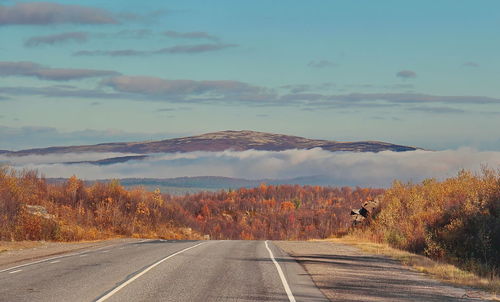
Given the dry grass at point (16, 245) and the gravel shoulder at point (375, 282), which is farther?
the dry grass at point (16, 245)

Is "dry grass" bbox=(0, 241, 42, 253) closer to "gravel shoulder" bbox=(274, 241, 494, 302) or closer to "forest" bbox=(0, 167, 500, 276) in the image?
"forest" bbox=(0, 167, 500, 276)

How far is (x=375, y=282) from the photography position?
17.0 metres

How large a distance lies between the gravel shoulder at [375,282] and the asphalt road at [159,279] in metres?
0.55

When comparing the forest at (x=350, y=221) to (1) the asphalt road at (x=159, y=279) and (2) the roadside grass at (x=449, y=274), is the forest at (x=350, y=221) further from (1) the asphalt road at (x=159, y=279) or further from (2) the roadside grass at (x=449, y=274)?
(1) the asphalt road at (x=159, y=279)

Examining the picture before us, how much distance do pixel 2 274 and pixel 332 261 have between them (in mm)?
11473

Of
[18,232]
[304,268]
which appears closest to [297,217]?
[18,232]

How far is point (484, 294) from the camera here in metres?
15.3

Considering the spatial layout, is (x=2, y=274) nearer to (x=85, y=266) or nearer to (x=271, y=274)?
(x=85, y=266)

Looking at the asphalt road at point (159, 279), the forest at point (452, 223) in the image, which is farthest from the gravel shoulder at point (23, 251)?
the forest at point (452, 223)

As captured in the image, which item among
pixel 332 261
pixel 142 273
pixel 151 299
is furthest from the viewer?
pixel 332 261

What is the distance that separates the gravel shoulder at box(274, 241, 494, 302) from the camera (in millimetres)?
14500

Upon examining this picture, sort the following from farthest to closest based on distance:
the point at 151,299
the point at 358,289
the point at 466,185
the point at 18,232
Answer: the point at 18,232
the point at 466,185
the point at 358,289
the point at 151,299

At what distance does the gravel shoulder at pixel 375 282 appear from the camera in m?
14.5

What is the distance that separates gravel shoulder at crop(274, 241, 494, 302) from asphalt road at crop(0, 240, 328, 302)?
0.55m
